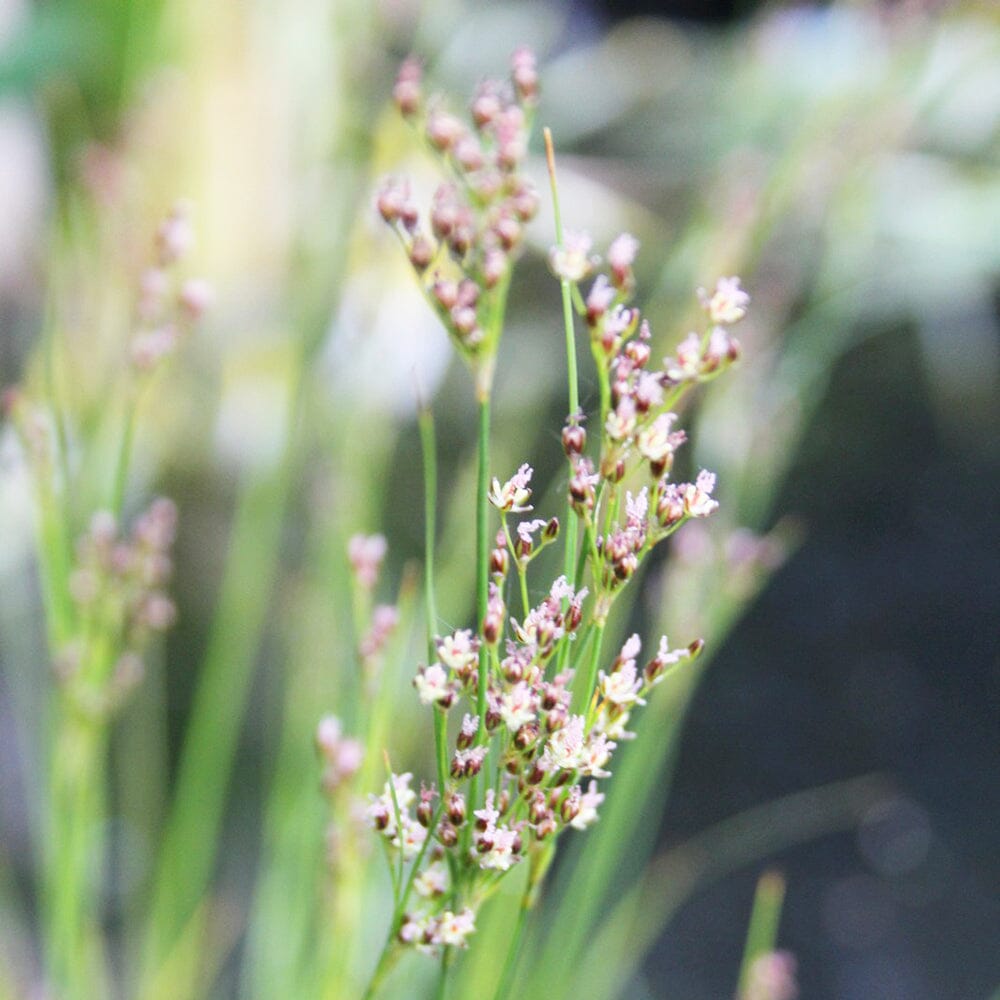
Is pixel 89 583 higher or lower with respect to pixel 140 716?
lower

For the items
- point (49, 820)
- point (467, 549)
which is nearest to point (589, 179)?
point (467, 549)

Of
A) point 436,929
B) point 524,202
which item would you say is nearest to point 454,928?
point 436,929

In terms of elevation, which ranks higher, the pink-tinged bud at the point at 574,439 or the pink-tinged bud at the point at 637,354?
the pink-tinged bud at the point at 637,354

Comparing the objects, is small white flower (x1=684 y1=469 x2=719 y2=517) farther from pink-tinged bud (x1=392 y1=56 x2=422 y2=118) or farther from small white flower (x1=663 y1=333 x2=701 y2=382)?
pink-tinged bud (x1=392 y1=56 x2=422 y2=118)

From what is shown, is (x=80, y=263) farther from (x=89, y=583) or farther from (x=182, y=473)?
(x=182, y=473)

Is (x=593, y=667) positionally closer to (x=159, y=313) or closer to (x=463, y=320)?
(x=463, y=320)

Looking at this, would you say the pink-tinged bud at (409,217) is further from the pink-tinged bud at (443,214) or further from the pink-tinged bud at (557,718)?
the pink-tinged bud at (557,718)

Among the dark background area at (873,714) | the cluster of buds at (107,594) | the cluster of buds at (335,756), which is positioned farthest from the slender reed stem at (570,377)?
the dark background area at (873,714)
